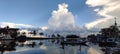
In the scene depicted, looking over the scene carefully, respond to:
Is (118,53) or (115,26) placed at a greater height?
(115,26)

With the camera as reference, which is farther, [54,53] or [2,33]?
[2,33]

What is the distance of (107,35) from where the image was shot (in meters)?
186

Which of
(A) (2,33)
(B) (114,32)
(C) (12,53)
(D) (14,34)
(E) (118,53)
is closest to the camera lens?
(E) (118,53)

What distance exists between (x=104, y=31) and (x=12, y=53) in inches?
4238

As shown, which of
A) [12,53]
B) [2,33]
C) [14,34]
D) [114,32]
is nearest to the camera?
[12,53]

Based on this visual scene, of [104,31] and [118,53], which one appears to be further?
[104,31]

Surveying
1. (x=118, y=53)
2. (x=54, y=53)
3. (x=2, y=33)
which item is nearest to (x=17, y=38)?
(x=2, y=33)

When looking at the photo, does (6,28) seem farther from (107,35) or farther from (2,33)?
(107,35)

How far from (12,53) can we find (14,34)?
101 m

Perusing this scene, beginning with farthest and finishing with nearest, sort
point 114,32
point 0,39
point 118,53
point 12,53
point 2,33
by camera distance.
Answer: point 2,33 → point 114,32 → point 0,39 → point 12,53 → point 118,53

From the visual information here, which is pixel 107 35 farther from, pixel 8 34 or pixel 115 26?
pixel 8 34

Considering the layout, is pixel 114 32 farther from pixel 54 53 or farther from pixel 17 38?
pixel 54 53

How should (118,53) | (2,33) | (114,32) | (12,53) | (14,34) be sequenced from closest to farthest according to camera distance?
(118,53)
(12,53)
(114,32)
(2,33)
(14,34)

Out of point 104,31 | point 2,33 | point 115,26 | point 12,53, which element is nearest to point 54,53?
point 12,53
